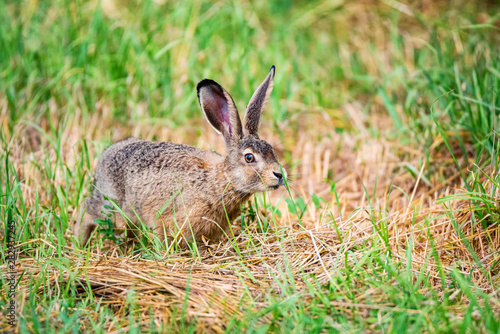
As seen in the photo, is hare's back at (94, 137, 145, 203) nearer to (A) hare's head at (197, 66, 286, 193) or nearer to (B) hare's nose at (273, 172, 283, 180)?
(A) hare's head at (197, 66, 286, 193)

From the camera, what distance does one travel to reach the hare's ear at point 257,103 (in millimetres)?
4105

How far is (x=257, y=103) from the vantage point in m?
4.12

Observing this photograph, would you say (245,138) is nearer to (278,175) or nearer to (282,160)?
(278,175)

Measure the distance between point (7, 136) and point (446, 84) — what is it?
3966mm

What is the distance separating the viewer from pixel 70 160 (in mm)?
4793

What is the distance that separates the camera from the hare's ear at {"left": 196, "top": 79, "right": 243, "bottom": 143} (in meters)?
4.00

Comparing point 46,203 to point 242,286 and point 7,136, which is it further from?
point 242,286

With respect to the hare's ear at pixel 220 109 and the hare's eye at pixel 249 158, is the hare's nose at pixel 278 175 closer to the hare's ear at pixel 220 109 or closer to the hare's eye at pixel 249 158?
the hare's eye at pixel 249 158

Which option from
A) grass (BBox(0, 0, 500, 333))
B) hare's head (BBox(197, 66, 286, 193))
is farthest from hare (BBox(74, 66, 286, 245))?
grass (BBox(0, 0, 500, 333))

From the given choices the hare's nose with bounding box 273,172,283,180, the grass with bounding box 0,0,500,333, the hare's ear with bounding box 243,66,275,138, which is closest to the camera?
the grass with bounding box 0,0,500,333

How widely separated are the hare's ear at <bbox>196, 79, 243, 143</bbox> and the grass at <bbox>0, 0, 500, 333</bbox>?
1.96 feet

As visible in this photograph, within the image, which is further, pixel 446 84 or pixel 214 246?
pixel 446 84

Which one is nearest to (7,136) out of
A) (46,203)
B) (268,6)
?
(46,203)

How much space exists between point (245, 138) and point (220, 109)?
0.97 feet
